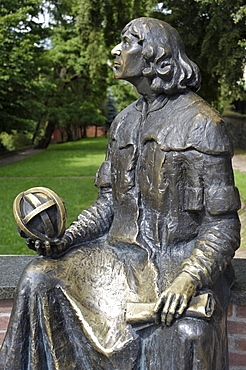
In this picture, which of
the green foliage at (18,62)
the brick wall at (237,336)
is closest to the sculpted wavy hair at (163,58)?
the brick wall at (237,336)

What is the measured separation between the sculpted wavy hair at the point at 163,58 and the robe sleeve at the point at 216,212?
45cm

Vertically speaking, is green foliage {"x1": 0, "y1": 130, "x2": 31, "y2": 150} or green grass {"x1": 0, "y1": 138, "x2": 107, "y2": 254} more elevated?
green grass {"x1": 0, "y1": 138, "x2": 107, "y2": 254}

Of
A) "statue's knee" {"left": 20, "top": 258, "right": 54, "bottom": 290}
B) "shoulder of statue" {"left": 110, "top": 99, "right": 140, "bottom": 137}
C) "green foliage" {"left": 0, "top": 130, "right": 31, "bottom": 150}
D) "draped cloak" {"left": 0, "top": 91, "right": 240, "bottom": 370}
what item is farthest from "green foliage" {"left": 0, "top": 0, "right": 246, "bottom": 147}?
"statue's knee" {"left": 20, "top": 258, "right": 54, "bottom": 290}

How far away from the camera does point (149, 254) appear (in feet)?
9.35

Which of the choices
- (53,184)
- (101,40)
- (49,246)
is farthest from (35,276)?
(101,40)

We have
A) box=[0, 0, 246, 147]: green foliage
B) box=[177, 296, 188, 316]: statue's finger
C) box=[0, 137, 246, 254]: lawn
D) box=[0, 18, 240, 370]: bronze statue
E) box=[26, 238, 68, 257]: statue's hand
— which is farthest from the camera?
box=[0, 0, 246, 147]: green foliage

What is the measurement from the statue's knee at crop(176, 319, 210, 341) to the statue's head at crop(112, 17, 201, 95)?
1.20 m

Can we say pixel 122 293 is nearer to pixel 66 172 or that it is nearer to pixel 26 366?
pixel 26 366

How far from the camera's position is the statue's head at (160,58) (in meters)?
2.83

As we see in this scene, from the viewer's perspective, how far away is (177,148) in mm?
2752

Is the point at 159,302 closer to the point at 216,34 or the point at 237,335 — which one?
the point at 237,335

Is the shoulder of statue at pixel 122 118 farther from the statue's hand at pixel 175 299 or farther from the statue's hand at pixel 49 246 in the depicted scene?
the statue's hand at pixel 175 299

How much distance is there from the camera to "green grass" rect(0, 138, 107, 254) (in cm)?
901

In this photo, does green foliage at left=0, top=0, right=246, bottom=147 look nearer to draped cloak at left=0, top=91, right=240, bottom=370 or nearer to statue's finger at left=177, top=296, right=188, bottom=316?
draped cloak at left=0, top=91, right=240, bottom=370
